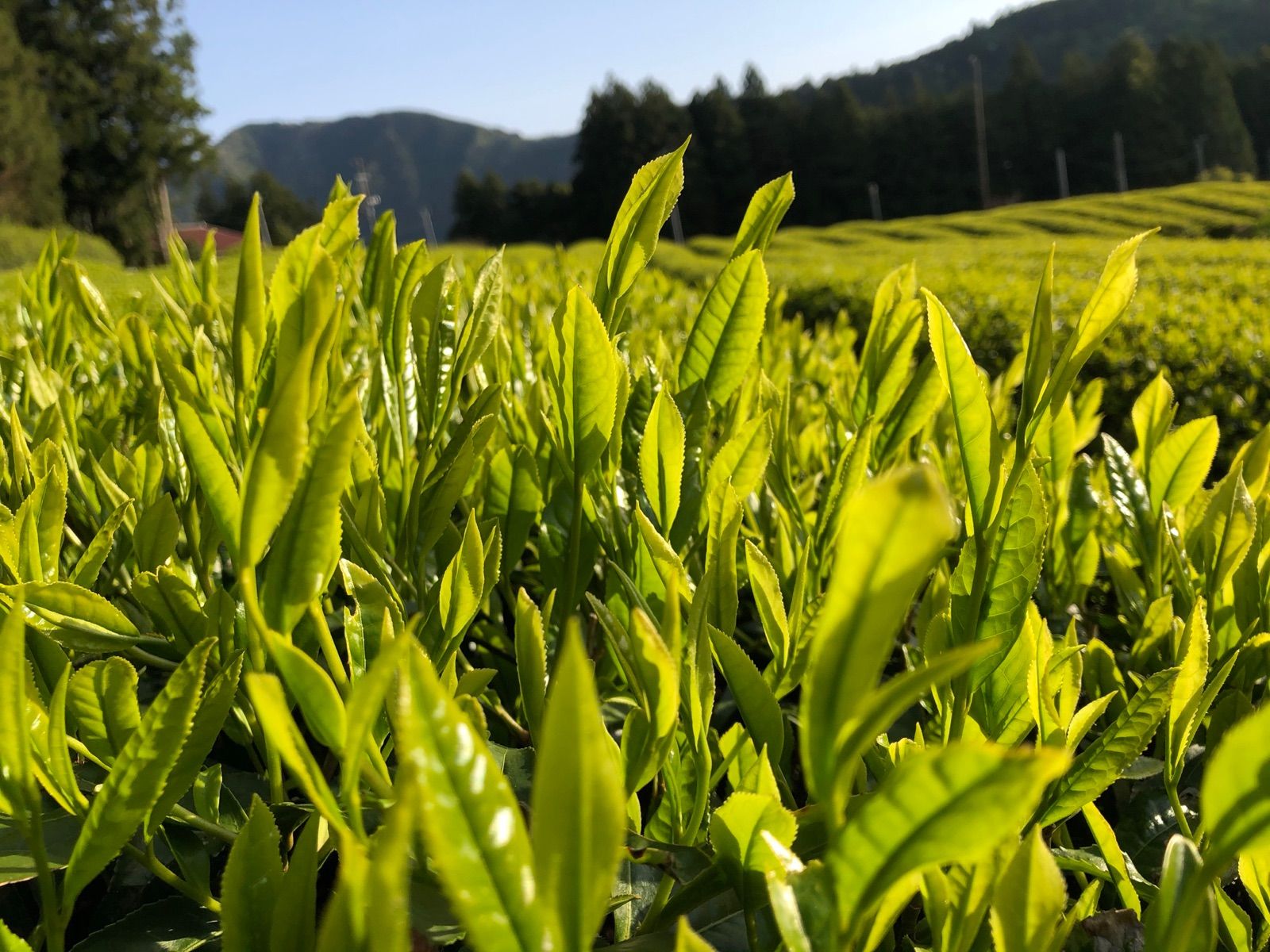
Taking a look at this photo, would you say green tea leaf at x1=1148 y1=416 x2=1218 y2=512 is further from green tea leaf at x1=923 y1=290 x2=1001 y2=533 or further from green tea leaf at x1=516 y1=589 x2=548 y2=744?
green tea leaf at x1=516 y1=589 x2=548 y2=744

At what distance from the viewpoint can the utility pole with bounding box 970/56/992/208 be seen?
149ft

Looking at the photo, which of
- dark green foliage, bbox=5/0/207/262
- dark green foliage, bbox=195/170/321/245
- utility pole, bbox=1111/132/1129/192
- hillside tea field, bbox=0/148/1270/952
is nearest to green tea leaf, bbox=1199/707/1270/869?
hillside tea field, bbox=0/148/1270/952

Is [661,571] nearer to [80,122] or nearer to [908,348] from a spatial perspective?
[908,348]

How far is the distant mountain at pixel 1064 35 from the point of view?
220 feet

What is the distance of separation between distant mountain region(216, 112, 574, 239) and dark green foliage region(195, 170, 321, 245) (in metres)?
58.7

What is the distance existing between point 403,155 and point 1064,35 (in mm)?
98005

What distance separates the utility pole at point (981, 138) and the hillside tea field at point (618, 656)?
155 ft

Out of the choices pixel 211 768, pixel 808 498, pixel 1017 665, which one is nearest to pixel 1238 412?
pixel 808 498

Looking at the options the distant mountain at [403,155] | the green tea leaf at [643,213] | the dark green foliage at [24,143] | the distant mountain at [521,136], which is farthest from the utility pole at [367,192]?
the distant mountain at [403,155]

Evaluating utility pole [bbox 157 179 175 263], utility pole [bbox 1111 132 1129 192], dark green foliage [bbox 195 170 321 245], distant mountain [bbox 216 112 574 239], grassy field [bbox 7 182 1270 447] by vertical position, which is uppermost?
distant mountain [bbox 216 112 574 239]

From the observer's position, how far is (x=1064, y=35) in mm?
75938

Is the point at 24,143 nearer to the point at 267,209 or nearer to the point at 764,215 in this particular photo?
the point at 267,209

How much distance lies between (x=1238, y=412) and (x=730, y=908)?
427 cm

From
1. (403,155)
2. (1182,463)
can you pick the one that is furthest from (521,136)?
(1182,463)
